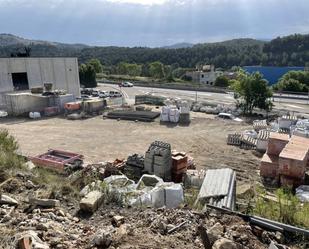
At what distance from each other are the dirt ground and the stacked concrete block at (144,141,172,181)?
4366 mm

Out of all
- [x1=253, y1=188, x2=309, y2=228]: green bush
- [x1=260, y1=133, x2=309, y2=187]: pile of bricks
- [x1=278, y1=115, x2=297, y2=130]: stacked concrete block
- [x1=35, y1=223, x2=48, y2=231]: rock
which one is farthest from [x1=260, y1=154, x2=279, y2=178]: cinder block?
[x1=35, y1=223, x2=48, y2=231]: rock

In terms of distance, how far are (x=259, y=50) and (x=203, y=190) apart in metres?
152

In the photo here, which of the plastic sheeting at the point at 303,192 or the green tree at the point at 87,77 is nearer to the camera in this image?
the plastic sheeting at the point at 303,192

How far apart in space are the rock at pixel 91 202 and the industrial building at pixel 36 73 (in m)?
31.0

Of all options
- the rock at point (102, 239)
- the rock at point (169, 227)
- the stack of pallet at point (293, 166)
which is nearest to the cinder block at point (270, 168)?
the stack of pallet at point (293, 166)

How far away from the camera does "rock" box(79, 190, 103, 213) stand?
19.7 feet

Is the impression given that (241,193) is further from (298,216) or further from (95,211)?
(95,211)

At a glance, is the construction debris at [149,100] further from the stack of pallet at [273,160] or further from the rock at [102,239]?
the rock at [102,239]

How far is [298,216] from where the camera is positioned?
582cm

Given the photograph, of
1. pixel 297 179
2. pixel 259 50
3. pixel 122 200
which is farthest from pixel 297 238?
pixel 259 50

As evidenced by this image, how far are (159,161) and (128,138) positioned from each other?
35.4 ft

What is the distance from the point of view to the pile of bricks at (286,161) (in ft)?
48.8

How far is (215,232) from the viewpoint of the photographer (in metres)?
4.97

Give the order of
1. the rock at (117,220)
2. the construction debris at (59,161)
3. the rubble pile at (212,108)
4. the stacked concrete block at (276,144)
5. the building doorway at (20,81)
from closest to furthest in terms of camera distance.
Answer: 1. the rock at (117,220)
2. the construction debris at (59,161)
3. the stacked concrete block at (276,144)
4. the rubble pile at (212,108)
5. the building doorway at (20,81)
